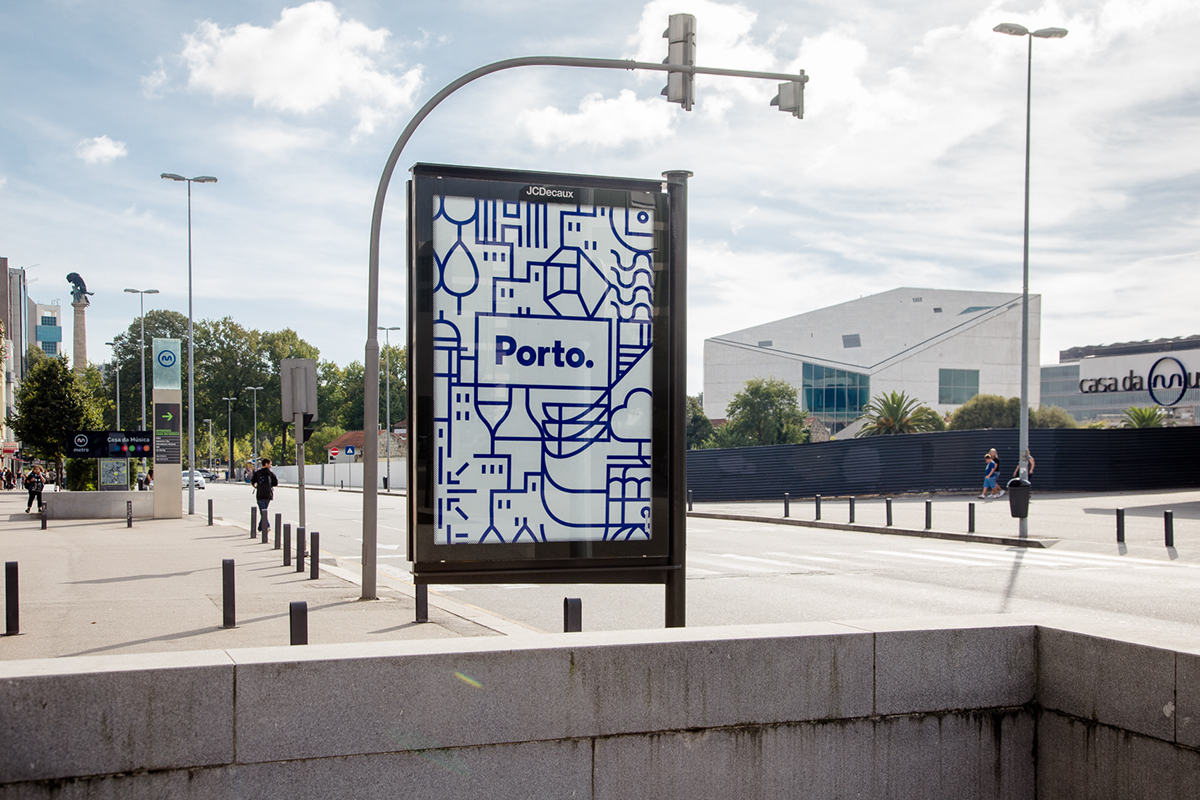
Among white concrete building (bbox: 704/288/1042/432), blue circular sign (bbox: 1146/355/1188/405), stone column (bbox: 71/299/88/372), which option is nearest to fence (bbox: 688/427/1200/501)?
blue circular sign (bbox: 1146/355/1188/405)

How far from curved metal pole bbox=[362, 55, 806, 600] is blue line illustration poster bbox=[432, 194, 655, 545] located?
6122mm

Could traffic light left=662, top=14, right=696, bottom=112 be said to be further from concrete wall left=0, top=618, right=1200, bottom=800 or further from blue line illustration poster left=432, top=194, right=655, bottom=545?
concrete wall left=0, top=618, right=1200, bottom=800

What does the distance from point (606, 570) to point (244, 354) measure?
114879 millimetres

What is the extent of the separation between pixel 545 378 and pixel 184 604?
816 cm

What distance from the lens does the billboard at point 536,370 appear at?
566cm

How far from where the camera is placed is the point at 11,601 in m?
10.0

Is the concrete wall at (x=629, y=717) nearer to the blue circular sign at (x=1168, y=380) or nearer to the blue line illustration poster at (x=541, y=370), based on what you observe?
the blue line illustration poster at (x=541, y=370)

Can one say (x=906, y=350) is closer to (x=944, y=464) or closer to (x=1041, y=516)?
(x=944, y=464)

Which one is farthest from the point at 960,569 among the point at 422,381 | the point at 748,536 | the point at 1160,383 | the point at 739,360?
the point at 739,360

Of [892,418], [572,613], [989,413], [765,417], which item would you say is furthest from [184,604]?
[765,417]

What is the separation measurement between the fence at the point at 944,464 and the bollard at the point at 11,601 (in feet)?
108

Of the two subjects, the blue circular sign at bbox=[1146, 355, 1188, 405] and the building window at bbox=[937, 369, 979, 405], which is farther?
the building window at bbox=[937, 369, 979, 405]

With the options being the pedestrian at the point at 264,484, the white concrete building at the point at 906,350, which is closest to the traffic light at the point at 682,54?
the pedestrian at the point at 264,484

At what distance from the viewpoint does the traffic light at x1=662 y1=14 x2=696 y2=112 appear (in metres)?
12.1
